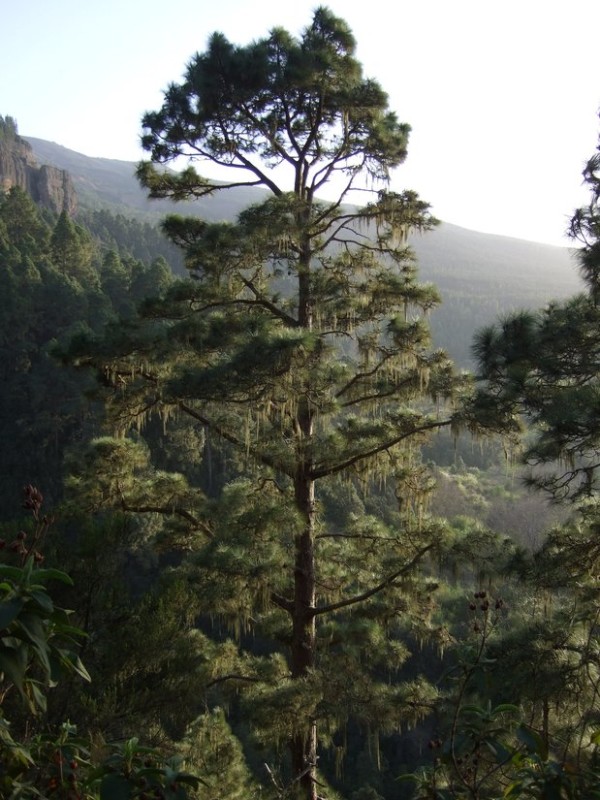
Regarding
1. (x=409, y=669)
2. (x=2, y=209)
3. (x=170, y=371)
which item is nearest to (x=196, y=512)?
(x=170, y=371)

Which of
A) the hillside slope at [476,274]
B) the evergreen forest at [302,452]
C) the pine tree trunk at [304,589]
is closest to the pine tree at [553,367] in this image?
the evergreen forest at [302,452]

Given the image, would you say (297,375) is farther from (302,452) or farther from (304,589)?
(304,589)

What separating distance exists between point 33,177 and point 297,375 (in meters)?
89.3

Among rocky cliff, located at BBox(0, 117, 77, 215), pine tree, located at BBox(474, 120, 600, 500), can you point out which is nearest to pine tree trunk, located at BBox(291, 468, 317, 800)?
pine tree, located at BBox(474, 120, 600, 500)

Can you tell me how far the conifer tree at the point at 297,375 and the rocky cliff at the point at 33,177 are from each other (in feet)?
257

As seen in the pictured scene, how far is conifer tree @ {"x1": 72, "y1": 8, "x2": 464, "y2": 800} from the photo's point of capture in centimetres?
673

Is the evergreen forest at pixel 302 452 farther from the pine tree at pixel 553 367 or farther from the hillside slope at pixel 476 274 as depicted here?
the hillside slope at pixel 476 274

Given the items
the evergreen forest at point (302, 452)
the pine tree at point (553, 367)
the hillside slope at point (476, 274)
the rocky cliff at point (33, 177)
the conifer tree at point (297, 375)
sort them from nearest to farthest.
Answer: the pine tree at point (553, 367)
the evergreen forest at point (302, 452)
the conifer tree at point (297, 375)
the rocky cliff at point (33, 177)
the hillside slope at point (476, 274)

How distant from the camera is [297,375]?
6.38 meters

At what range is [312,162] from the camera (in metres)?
8.45

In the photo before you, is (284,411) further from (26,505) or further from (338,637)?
(26,505)

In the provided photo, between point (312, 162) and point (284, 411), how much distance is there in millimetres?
3316

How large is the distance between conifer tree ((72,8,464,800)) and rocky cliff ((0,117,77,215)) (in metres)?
78.3

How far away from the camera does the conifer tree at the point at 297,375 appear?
6730mm
